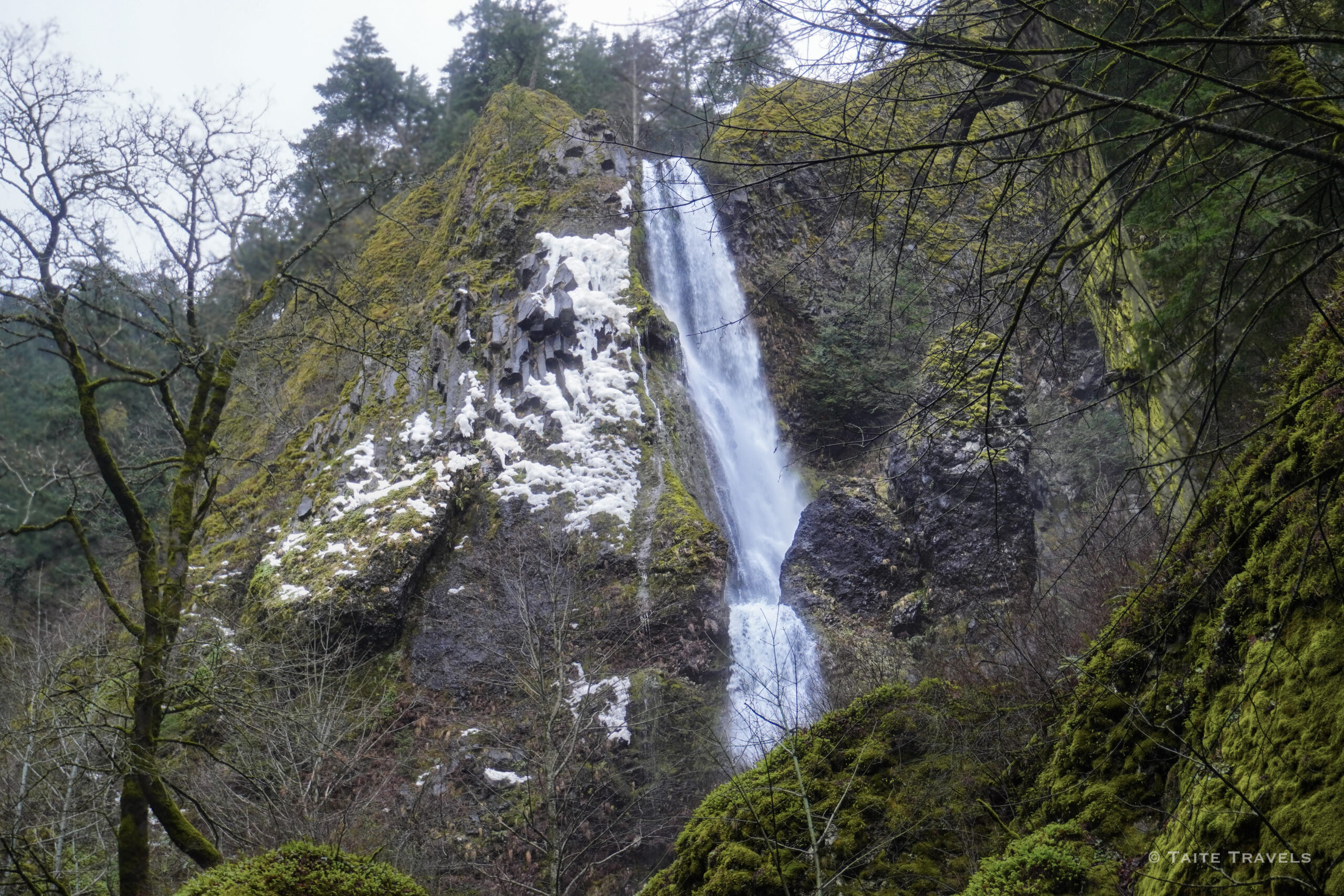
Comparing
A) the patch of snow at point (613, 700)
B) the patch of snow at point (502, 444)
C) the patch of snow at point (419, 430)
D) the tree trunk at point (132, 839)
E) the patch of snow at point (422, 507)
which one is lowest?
the patch of snow at point (613, 700)

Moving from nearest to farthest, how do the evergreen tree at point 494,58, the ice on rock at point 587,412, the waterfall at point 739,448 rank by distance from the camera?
the waterfall at point 739,448 < the ice on rock at point 587,412 < the evergreen tree at point 494,58

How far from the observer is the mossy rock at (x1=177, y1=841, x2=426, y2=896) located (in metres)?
3.54

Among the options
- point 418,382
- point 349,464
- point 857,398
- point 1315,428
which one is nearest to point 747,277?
point 857,398

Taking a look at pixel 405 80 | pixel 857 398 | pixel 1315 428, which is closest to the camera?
pixel 1315 428

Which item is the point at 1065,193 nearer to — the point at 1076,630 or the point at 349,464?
the point at 1076,630

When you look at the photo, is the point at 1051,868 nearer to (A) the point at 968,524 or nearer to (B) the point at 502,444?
(A) the point at 968,524

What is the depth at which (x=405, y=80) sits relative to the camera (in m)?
29.5

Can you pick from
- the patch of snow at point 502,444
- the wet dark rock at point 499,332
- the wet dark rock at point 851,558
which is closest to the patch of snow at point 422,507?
the patch of snow at point 502,444

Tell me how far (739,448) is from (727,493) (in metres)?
1.86

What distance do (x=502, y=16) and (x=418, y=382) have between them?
655 inches

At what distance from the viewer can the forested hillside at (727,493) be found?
3.00 metres

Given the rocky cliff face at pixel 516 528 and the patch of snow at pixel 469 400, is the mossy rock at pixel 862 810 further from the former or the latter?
the patch of snow at pixel 469 400

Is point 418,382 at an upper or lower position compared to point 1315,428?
upper

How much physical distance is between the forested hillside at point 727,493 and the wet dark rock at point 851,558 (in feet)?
0.32
